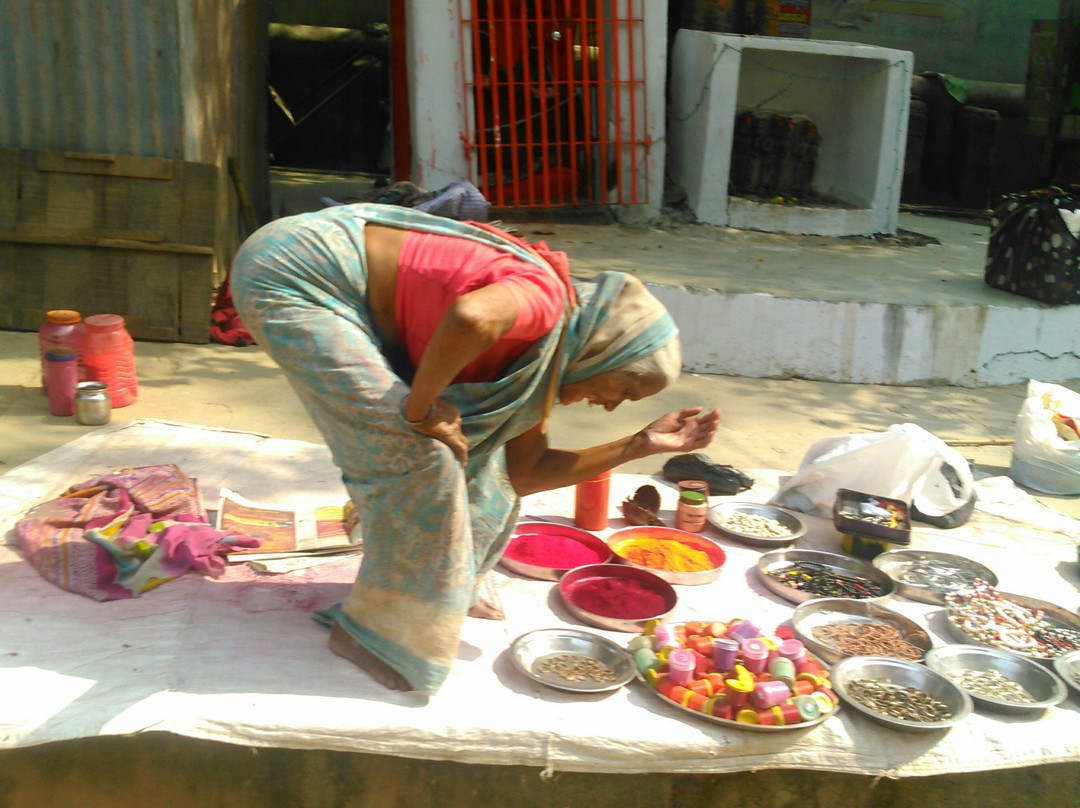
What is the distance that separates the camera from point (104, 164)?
5.34 metres

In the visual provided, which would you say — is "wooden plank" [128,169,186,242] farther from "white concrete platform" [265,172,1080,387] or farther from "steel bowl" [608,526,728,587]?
"steel bowl" [608,526,728,587]

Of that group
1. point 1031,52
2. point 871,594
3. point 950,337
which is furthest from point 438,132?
point 1031,52

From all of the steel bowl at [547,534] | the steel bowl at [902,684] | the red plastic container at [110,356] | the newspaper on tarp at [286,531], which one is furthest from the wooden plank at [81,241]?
the steel bowl at [902,684]

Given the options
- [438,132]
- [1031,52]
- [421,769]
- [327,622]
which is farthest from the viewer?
[1031,52]

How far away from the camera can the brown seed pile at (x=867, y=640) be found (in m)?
2.73

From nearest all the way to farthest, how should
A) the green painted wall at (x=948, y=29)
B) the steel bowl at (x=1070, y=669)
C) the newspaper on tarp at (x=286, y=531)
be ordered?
the steel bowl at (x=1070, y=669) → the newspaper on tarp at (x=286, y=531) → the green painted wall at (x=948, y=29)

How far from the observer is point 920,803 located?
2424 millimetres

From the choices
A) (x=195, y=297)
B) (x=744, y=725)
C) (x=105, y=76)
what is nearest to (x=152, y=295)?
(x=195, y=297)

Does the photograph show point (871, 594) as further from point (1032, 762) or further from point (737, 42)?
point (737, 42)

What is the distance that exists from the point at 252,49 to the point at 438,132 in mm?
1669

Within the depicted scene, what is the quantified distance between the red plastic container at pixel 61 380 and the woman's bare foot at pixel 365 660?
2478 mm

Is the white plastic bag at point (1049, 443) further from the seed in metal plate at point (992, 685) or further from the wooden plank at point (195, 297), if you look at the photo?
the wooden plank at point (195, 297)

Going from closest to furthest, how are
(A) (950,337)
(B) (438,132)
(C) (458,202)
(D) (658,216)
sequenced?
1. (C) (458,202)
2. (A) (950,337)
3. (B) (438,132)
4. (D) (658,216)

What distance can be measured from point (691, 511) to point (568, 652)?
938mm
